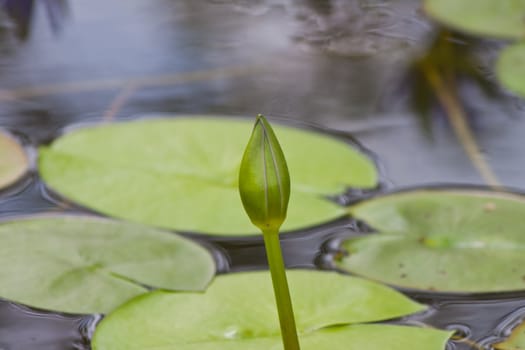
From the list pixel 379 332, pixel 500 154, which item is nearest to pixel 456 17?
pixel 500 154

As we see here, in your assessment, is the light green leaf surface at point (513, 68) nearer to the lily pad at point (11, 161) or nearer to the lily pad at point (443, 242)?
the lily pad at point (443, 242)

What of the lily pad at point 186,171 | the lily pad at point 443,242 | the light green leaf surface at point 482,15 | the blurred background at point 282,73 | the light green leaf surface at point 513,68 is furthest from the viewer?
the light green leaf surface at point 482,15

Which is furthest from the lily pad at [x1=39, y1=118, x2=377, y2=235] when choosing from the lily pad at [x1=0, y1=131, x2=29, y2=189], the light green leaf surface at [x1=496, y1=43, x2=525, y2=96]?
the light green leaf surface at [x1=496, y1=43, x2=525, y2=96]

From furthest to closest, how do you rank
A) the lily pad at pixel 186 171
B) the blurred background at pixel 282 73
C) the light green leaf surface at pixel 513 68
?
the light green leaf surface at pixel 513 68
the blurred background at pixel 282 73
the lily pad at pixel 186 171

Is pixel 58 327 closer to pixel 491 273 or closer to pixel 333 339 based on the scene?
pixel 333 339

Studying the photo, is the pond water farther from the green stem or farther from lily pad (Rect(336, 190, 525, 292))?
the green stem

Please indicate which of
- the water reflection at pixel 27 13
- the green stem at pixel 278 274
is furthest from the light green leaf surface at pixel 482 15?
the green stem at pixel 278 274
